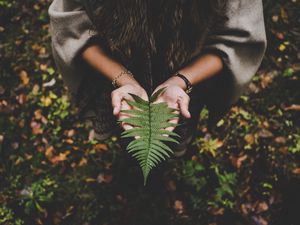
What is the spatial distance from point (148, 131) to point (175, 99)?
0.97ft

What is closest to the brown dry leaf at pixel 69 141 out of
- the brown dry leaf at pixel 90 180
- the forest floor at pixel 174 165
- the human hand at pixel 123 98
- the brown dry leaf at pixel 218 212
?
the forest floor at pixel 174 165

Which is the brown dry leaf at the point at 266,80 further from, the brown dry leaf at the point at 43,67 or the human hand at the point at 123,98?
the brown dry leaf at the point at 43,67

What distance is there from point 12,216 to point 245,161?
230 cm

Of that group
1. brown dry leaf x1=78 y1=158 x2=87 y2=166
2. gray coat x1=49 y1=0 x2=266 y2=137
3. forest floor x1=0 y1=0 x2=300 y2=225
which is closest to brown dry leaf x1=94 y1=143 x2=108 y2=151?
forest floor x1=0 y1=0 x2=300 y2=225

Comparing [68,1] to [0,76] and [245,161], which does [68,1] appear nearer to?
[245,161]

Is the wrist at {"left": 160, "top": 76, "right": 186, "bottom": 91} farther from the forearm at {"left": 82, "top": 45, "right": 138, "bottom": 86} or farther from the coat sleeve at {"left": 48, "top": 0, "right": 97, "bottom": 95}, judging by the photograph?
the coat sleeve at {"left": 48, "top": 0, "right": 97, "bottom": 95}

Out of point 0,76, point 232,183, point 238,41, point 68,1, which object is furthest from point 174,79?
point 0,76

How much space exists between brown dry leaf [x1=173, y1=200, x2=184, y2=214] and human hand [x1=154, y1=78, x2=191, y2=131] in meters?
1.64

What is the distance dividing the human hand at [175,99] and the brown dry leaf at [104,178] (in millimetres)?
1762

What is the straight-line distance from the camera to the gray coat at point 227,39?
163 centimetres

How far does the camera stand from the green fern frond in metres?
1.32

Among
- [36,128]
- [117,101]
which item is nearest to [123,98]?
[117,101]

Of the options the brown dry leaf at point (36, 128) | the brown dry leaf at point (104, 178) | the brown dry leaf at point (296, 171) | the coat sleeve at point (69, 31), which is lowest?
the brown dry leaf at point (296, 171)

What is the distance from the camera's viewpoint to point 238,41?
1.70m
